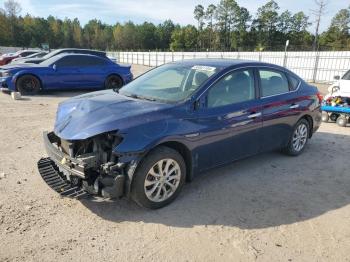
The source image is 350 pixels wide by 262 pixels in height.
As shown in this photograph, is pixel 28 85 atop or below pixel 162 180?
below

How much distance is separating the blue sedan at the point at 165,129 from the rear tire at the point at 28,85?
8.28 metres

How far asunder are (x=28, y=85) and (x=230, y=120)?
997 cm

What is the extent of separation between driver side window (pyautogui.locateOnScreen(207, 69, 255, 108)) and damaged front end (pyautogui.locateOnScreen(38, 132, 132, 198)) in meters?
1.48

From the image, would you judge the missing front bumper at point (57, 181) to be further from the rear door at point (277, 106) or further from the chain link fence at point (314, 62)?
the chain link fence at point (314, 62)

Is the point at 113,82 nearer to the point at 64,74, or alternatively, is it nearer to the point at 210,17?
the point at 64,74

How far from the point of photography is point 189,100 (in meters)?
4.31

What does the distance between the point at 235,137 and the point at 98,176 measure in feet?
6.49

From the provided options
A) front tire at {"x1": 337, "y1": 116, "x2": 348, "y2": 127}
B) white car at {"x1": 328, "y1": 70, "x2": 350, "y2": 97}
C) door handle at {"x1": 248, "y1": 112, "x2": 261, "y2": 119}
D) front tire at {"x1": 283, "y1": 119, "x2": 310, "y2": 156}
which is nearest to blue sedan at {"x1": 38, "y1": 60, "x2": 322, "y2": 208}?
door handle at {"x1": 248, "y1": 112, "x2": 261, "y2": 119}

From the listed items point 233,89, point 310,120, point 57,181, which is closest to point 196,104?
point 233,89

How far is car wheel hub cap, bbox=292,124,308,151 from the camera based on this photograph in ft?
20.1

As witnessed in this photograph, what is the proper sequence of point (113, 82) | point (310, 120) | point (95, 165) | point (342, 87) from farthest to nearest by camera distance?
1. point (113, 82)
2. point (342, 87)
3. point (310, 120)
4. point (95, 165)

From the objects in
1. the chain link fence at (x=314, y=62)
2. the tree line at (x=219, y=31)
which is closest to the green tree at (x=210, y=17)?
the tree line at (x=219, y=31)

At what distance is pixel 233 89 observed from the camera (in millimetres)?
4855

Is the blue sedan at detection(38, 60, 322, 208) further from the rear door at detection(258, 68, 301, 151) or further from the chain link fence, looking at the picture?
the chain link fence
